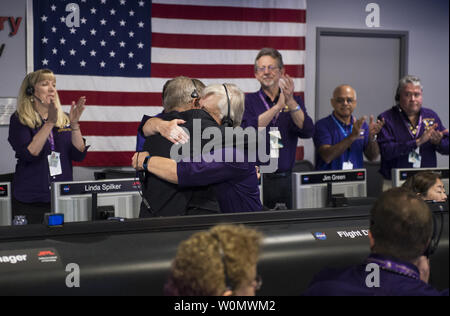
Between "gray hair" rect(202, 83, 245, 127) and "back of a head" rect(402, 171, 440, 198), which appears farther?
"back of a head" rect(402, 171, 440, 198)

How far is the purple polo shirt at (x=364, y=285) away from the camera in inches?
58.2

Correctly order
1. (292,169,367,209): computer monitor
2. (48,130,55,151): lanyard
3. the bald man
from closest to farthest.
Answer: (292,169,367,209): computer monitor, (48,130,55,151): lanyard, the bald man

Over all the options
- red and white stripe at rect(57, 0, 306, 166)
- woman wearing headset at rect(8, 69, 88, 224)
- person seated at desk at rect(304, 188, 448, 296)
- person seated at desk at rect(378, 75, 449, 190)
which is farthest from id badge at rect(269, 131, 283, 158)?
person seated at desk at rect(304, 188, 448, 296)

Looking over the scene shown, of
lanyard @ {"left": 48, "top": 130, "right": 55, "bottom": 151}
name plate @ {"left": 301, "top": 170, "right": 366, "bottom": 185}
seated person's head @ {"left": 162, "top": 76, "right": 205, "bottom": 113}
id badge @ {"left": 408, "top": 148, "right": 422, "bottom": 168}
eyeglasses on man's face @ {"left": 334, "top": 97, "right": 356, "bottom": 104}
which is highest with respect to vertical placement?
eyeglasses on man's face @ {"left": 334, "top": 97, "right": 356, "bottom": 104}

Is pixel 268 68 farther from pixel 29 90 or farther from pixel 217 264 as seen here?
pixel 217 264

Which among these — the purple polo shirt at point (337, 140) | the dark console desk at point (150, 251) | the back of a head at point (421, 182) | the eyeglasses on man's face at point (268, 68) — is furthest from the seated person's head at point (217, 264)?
the purple polo shirt at point (337, 140)

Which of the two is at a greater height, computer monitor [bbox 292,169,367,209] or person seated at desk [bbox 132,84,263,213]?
person seated at desk [bbox 132,84,263,213]

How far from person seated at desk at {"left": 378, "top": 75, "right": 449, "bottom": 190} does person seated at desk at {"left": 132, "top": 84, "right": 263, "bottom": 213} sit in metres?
2.11

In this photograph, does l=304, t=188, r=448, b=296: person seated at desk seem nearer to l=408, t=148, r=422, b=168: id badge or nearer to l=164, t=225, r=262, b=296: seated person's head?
l=164, t=225, r=262, b=296: seated person's head

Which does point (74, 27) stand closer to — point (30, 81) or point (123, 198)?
point (30, 81)

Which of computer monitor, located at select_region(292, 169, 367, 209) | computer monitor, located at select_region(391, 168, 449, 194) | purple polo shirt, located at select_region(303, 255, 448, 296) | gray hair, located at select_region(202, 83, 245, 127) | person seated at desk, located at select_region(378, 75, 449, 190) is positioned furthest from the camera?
person seated at desk, located at select_region(378, 75, 449, 190)

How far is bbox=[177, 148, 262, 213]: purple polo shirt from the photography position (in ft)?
7.58
